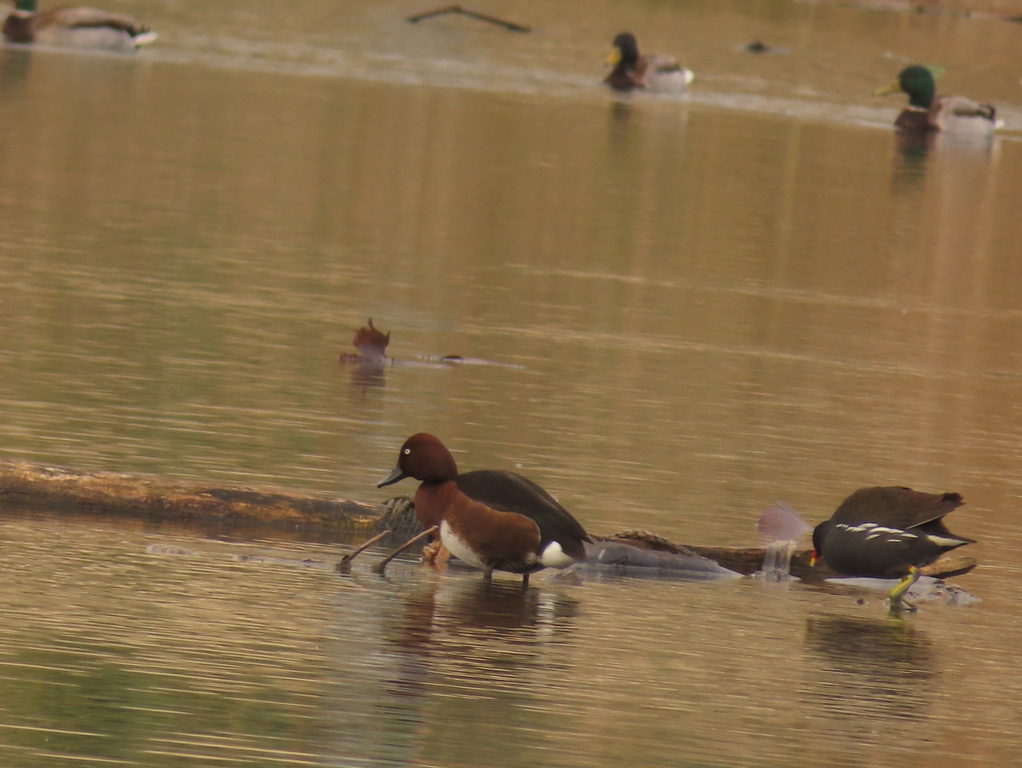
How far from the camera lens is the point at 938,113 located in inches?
1662

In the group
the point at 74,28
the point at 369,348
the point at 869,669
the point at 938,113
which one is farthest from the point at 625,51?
the point at 869,669

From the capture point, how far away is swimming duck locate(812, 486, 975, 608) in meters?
9.14

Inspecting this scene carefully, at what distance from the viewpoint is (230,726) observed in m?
6.62

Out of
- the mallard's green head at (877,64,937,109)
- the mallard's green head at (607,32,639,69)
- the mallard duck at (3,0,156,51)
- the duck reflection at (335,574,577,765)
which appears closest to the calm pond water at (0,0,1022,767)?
the duck reflection at (335,574,577,765)

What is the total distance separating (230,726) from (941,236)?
64.6ft

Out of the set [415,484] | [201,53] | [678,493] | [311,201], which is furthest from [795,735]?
[201,53]

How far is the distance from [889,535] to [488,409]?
3815 mm

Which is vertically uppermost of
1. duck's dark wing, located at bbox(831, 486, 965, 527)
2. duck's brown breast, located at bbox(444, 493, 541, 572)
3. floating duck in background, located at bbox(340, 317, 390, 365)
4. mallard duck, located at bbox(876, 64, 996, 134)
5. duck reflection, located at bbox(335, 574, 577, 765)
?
mallard duck, located at bbox(876, 64, 996, 134)

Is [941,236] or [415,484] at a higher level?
[941,236]

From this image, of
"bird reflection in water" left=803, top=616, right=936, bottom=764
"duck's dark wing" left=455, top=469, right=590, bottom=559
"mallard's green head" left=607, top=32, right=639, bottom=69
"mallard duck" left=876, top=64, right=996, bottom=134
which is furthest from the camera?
"mallard's green head" left=607, top=32, right=639, bottom=69

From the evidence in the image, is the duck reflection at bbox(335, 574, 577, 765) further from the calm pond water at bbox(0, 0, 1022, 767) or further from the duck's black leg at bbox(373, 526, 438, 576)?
the duck's black leg at bbox(373, 526, 438, 576)

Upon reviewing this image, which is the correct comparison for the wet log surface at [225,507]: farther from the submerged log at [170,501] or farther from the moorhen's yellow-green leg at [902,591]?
the moorhen's yellow-green leg at [902,591]

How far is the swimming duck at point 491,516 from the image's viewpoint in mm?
8789

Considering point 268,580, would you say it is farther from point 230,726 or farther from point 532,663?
point 230,726
